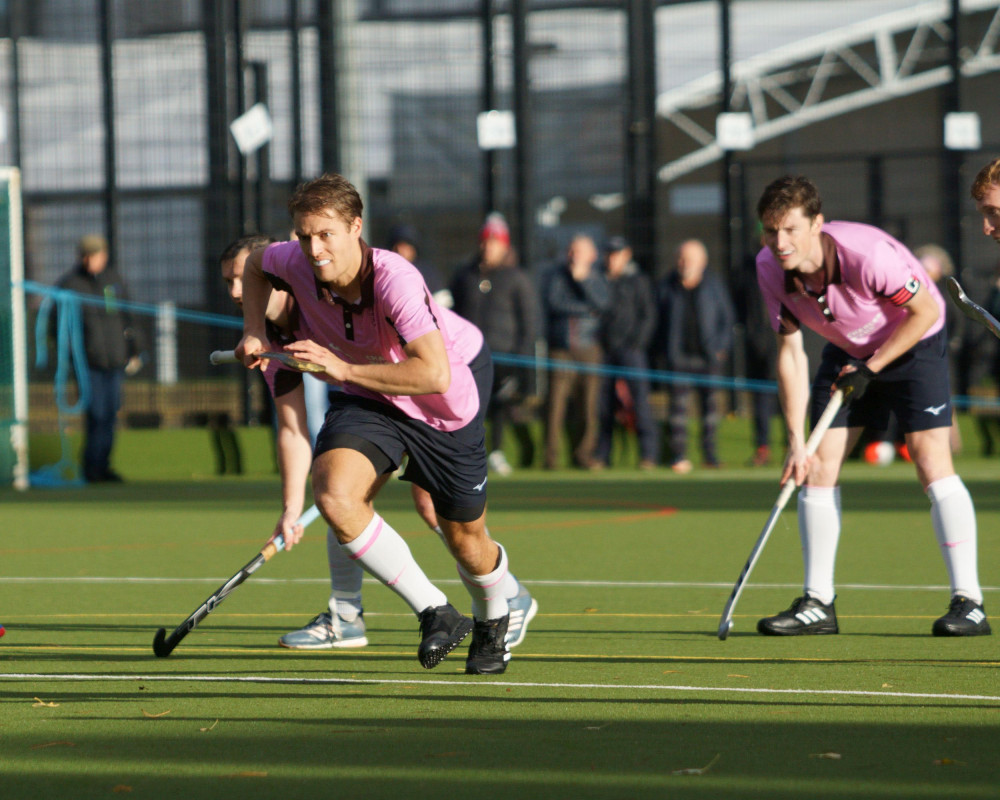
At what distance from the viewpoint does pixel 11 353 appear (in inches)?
537

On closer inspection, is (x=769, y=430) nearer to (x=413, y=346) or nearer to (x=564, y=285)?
(x=564, y=285)

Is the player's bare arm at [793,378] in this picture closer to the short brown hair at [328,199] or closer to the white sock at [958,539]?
the white sock at [958,539]

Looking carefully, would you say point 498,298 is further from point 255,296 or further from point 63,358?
point 255,296

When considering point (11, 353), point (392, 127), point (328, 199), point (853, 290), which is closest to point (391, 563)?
point (328, 199)

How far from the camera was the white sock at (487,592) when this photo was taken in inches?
203

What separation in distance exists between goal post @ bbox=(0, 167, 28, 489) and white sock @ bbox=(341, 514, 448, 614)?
9020 mm

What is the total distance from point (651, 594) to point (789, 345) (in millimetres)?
1491

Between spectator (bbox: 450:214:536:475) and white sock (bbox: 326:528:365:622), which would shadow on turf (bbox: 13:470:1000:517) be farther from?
white sock (bbox: 326:528:365:622)

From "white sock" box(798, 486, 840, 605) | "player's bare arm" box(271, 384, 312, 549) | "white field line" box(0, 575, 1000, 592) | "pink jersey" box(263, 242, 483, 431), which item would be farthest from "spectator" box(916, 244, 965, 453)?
"pink jersey" box(263, 242, 483, 431)

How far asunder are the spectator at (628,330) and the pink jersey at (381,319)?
333 inches

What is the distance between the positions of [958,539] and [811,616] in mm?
589

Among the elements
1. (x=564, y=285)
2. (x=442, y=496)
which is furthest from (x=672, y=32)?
(x=442, y=496)

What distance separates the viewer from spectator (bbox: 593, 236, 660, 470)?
13.6 meters

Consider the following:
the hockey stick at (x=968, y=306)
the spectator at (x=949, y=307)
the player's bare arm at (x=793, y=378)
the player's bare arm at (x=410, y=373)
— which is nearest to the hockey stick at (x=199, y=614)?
the player's bare arm at (x=410, y=373)
